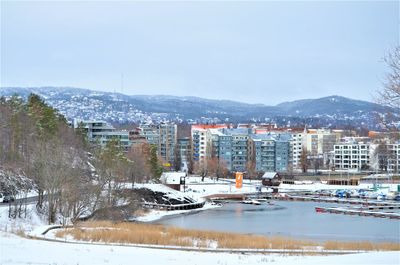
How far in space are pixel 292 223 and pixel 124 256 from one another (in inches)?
1242

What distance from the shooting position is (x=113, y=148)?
6309 cm

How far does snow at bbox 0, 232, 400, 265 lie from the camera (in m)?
17.9

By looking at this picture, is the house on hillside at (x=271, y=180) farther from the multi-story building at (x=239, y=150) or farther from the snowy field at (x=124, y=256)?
the snowy field at (x=124, y=256)

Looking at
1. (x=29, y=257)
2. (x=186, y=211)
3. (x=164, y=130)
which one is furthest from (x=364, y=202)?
(x=164, y=130)

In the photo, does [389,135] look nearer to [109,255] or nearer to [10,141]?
[109,255]

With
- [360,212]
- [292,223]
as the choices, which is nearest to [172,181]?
Answer: [360,212]

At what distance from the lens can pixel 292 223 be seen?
50062mm

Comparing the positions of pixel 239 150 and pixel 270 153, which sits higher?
pixel 239 150

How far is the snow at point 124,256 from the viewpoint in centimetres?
1791

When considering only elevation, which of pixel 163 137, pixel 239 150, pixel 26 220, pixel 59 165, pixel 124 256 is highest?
pixel 163 137

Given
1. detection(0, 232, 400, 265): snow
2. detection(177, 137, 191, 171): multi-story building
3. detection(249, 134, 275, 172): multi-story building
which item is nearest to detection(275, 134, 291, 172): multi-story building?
detection(249, 134, 275, 172): multi-story building

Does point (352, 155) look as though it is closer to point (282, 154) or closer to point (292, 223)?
point (282, 154)

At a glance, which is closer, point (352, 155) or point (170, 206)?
point (170, 206)

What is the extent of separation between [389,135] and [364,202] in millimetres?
54204
